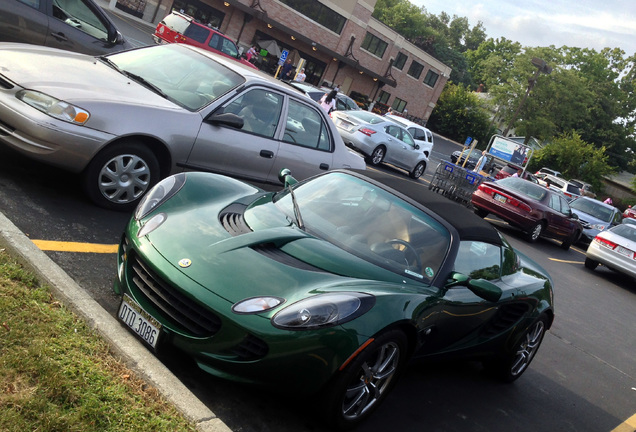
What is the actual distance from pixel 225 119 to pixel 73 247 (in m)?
2.14

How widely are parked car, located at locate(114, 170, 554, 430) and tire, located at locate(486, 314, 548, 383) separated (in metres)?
0.34

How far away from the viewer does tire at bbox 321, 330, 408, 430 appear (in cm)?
364

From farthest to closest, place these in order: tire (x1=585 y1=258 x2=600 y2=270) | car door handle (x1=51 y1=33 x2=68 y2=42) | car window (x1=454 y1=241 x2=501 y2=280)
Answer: tire (x1=585 y1=258 x2=600 y2=270) < car door handle (x1=51 y1=33 x2=68 y2=42) < car window (x1=454 y1=241 x2=501 y2=280)

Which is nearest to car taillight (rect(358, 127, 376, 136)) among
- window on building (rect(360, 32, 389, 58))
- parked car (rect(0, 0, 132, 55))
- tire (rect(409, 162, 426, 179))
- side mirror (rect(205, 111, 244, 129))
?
tire (rect(409, 162, 426, 179))

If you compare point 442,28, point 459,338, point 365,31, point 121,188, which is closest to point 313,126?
point 121,188

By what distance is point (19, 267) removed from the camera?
3924 millimetres

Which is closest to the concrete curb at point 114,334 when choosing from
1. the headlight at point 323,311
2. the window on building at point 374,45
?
the headlight at point 323,311

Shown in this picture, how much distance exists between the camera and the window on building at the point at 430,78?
207 feet

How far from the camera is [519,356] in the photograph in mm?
6074

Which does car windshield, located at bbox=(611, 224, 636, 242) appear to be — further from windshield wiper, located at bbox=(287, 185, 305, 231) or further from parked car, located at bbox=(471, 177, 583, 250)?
windshield wiper, located at bbox=(287, 185, 305, 231)

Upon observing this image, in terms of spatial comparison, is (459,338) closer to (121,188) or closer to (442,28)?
(121,188)

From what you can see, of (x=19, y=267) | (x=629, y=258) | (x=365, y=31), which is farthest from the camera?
(x=365, y=31)

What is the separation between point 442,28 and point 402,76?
7306 cm

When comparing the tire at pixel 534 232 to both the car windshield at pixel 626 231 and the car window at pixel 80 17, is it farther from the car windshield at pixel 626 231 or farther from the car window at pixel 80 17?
the car window at pixel 80 17
